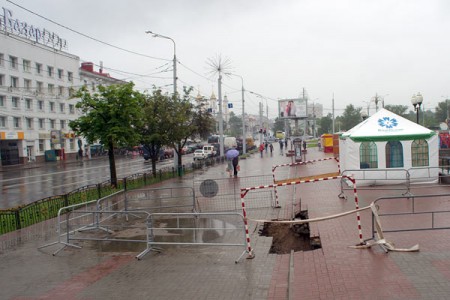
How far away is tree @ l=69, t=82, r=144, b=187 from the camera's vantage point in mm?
19578

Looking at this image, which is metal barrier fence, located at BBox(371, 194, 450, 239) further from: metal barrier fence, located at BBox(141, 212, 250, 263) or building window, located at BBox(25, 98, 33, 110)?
building window, located at BBox(25, 98, 33, 110)

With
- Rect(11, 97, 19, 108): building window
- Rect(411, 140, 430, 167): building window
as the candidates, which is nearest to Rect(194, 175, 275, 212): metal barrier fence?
Rect(411, 140, 430, 167): building window

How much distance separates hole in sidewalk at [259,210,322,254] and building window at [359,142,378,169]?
7.92 m

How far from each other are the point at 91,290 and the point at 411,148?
14.7 meters

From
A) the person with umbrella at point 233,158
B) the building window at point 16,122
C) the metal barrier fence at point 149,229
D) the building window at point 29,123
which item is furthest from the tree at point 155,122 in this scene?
the building window at point 29,123

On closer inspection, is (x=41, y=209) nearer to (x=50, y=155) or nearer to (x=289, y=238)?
(x=289, y=238)

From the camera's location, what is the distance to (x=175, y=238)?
10.5 meters

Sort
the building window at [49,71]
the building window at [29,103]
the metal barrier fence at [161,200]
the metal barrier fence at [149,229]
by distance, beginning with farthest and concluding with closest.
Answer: the building window at [49,71], the building window at [29,103], the metal barrier fence at [161,200], the metal barrier fence at [149,229]

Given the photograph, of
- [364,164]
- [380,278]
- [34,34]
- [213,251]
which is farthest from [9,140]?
[380,278]

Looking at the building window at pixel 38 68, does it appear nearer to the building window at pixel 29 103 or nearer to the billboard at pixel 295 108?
the building window at pixel 29 103

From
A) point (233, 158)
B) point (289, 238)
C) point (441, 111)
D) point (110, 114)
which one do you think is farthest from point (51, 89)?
point (441, 111)

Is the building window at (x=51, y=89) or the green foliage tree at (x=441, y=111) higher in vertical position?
the building window at (x=51, y=89)

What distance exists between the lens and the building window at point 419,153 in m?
17.5

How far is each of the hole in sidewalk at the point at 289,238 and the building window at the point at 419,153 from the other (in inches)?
342
